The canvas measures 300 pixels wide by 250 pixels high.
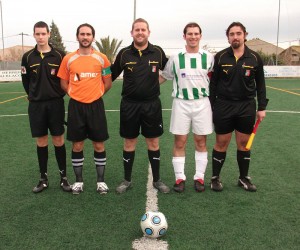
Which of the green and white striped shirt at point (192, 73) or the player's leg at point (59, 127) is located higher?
the green and white striped shirt at point (192, 73)

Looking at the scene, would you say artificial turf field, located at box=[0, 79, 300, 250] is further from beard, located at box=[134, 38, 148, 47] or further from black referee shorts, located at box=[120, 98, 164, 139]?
beard, located at box=[134, 38, 148, 47]

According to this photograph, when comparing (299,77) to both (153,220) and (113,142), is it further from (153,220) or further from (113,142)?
(153,220)

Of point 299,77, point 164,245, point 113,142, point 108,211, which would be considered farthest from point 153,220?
point 299,77

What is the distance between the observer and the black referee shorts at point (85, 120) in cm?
420

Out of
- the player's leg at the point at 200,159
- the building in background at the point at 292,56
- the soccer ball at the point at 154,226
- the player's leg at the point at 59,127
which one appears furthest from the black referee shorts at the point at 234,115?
the building in background at the point at 292,56

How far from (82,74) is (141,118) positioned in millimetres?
895

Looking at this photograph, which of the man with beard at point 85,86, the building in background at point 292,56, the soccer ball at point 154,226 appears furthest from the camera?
the building in background at point 292,56

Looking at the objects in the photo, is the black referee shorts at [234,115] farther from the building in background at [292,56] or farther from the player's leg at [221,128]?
the building in background at [292,56]

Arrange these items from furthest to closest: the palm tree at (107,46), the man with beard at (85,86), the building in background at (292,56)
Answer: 1. the building in background at (292,56)
2. the palm tree at (107,46)
3. the man with beard at (85,86)

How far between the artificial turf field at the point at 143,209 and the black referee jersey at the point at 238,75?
125 cm

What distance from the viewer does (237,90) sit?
13.9ft

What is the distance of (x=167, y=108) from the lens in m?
11.6

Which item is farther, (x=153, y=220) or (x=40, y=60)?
(x=40, y=60)

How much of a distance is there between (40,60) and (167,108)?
298 inches
